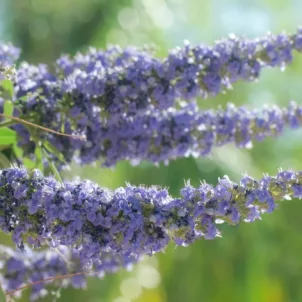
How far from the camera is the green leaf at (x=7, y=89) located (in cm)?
68

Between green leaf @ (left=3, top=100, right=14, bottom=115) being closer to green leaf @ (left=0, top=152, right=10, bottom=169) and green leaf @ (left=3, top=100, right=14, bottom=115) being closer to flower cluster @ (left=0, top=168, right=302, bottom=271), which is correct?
green leaf @ (left=0, top=152, right=10, bottom=169)

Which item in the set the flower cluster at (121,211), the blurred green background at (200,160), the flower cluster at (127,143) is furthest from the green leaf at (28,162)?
the blurred green background at (200,160)

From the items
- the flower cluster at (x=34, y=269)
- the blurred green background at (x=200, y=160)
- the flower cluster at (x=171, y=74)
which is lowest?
the flower cluster at (x=34, y=269)

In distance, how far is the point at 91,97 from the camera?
726mm

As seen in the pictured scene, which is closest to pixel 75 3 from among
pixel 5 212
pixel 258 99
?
pixel 258 99

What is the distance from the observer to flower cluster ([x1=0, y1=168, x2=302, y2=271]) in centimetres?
54

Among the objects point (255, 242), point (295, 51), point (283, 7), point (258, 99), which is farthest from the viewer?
point (283, 7)

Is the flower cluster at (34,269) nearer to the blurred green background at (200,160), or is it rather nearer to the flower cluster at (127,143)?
the flower cluster at (127,143)

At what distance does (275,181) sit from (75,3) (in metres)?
3.83

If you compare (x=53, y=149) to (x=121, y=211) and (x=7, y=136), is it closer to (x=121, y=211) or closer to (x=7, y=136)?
(x=7, y=136)

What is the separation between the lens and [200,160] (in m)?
3.49

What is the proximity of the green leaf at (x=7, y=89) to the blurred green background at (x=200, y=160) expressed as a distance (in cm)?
238

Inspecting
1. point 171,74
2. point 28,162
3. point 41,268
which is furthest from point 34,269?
point 171,74

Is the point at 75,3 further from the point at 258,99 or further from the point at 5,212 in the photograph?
the point at 5,212
